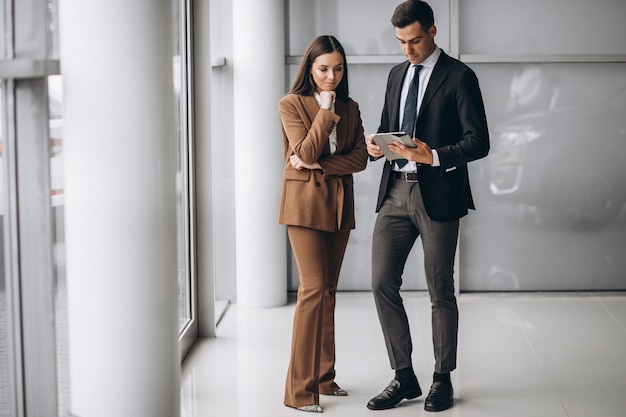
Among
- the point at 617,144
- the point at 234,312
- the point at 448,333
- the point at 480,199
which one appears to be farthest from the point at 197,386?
the point at 617,144

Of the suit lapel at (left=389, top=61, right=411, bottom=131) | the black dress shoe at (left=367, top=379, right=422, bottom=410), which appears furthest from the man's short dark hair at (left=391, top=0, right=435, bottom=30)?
the black dress shoe at (left=367, top=379, right=422, bottom=410)

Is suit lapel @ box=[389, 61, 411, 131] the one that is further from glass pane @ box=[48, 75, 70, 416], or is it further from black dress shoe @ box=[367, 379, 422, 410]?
glass pane @ box=[48, 75, 70, 416]

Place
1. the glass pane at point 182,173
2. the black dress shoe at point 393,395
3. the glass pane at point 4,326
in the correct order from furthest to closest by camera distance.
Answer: the glass pane at point 182,173 < the black dress shoe at point 393,395 < the glass pane at point 4,326

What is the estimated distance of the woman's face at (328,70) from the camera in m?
4.10

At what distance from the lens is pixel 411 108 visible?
4234 millimetres

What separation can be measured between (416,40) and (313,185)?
0.78 meters

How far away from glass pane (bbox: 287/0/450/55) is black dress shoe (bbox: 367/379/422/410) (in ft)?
10.9

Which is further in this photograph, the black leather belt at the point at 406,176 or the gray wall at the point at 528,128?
the gray wall at the point at 528,128

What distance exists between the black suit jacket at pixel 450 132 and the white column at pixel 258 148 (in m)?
2.47

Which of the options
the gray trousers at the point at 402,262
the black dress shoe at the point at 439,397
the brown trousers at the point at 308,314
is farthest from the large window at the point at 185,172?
the black dress shoe at the point at 439,397

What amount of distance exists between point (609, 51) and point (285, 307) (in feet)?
9.99

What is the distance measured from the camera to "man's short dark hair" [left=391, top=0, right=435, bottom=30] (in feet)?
13.3

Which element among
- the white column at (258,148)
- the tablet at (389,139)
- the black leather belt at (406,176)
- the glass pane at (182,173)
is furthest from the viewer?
the white column at (258,148)

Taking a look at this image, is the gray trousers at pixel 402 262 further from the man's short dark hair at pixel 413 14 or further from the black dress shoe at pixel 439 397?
the man's short dark hair at pixel 413 14
